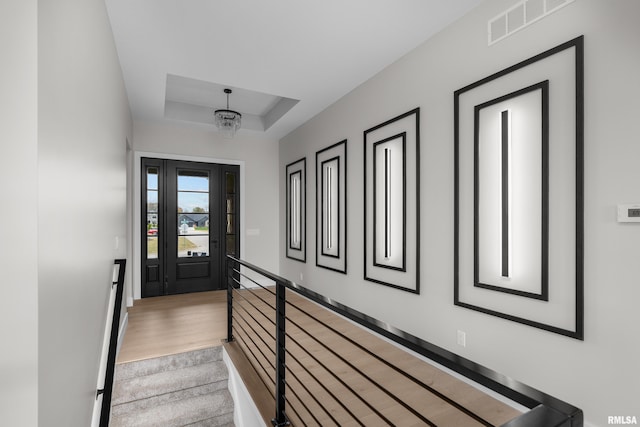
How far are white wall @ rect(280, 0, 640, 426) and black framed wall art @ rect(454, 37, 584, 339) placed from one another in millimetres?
68

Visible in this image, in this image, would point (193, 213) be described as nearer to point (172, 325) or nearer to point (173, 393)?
point (172, 325)

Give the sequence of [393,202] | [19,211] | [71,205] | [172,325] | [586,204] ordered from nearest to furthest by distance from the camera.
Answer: [19,211] → [71,205] → [586,204] → [393,202] → [172,325]

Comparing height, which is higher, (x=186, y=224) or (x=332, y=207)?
(x=332, y=207)

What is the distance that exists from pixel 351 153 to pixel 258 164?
249 cm

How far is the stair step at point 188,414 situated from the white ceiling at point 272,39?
3.10 meters

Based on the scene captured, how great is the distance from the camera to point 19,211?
936 mm

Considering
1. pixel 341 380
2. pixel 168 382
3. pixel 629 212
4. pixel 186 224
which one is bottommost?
pixel 168 382

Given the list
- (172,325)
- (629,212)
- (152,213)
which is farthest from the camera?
(152,213)

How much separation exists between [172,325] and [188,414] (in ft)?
3.93

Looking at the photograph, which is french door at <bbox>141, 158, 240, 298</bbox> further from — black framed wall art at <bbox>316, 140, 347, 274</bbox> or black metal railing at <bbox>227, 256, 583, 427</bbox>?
black framed wall art at <bbox>316, 140, 347, 274</bbox>

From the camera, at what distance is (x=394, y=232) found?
3145 millimetres

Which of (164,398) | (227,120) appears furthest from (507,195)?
(227,120)

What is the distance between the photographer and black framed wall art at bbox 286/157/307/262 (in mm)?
5008

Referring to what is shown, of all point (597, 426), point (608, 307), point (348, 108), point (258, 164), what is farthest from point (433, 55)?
point (258, 164)
